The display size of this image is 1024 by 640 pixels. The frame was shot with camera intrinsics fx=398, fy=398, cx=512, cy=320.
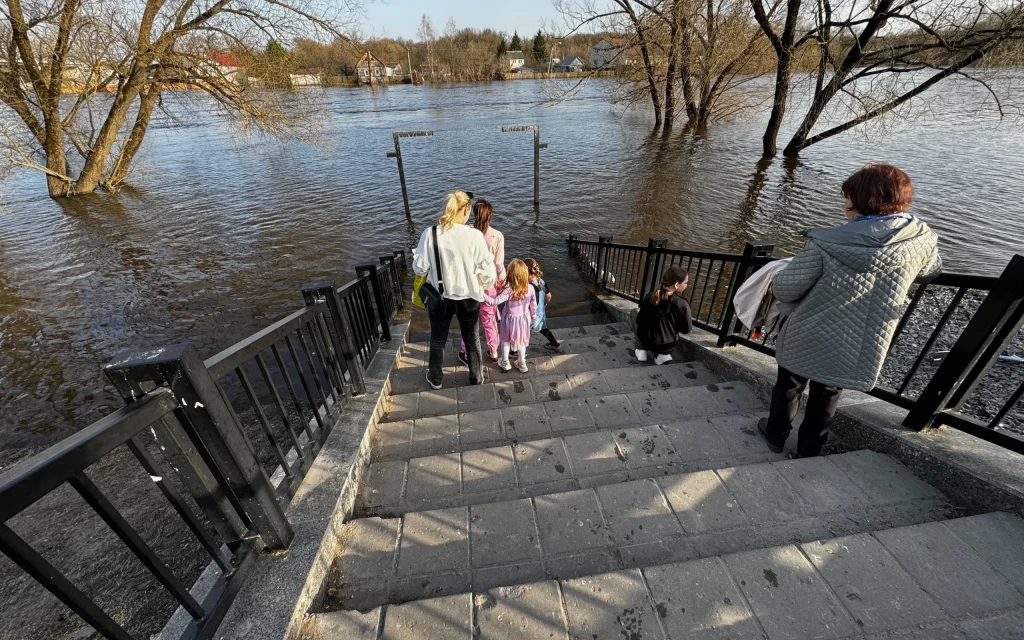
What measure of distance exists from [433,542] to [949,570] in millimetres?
2323

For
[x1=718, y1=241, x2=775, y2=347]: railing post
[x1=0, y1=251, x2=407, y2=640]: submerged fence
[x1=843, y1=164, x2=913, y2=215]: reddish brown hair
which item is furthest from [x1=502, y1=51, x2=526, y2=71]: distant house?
[x1=0, y1=251, x2=407, y2=640]: submerged fence

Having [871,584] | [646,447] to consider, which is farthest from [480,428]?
[871,584]

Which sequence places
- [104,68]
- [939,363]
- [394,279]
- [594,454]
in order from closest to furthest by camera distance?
[594,454] < [939,363] < [394,279] < [104,68]

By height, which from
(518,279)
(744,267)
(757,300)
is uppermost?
(757,300)

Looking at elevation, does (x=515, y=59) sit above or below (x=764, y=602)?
above

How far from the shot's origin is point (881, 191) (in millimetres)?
2010

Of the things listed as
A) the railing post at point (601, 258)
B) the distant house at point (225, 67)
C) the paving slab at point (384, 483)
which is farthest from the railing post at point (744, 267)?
the distant house at point (225, 67)

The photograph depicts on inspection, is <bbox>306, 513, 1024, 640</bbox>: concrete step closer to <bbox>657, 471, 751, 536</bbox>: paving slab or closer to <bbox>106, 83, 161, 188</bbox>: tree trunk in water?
<bbox>657, 471, 751, 536</bbox>: paving slab

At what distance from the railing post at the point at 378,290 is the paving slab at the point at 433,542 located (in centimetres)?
277

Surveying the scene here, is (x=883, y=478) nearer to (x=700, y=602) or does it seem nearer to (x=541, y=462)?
(x=700, y=602)

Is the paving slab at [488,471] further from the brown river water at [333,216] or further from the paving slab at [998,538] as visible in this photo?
the brown river water at [333,216]

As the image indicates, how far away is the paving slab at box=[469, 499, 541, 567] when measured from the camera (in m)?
2.00

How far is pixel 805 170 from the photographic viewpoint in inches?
593

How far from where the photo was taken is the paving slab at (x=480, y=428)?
3.02 meters
